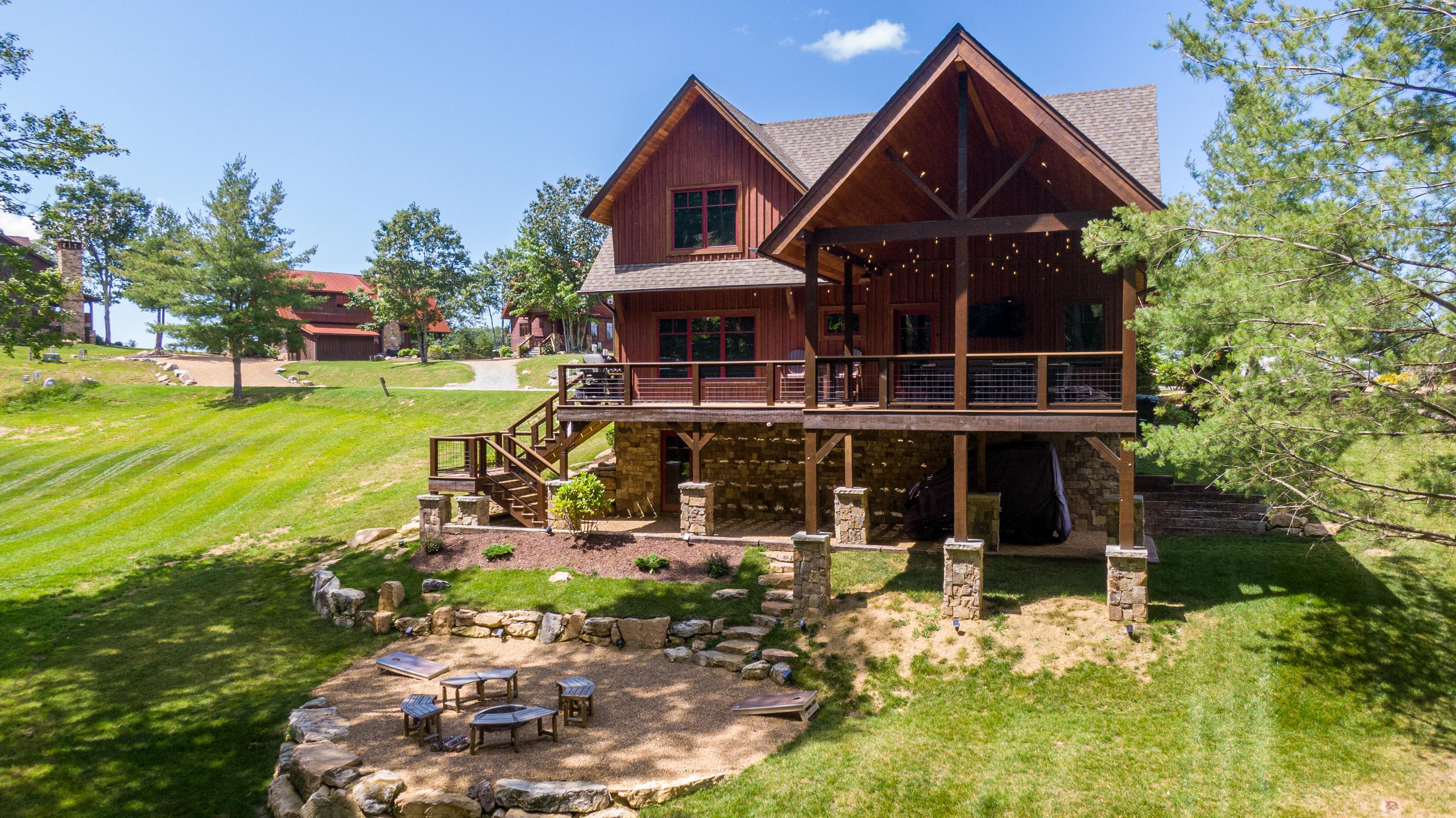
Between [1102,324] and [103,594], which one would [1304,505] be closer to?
[1102,324]

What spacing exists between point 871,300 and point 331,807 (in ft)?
46.1

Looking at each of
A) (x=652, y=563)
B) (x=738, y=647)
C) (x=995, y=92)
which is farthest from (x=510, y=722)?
(x=995, y=92)

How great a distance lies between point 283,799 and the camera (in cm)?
882

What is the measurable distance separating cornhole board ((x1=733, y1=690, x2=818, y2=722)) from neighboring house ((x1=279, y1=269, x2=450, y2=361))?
178 feet

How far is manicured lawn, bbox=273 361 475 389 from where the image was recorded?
39562mm

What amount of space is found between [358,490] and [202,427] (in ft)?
41.1

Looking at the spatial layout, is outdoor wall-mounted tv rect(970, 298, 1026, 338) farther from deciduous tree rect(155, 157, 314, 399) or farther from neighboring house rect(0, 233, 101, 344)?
neighboring house rect(0, 233, 101, 344)

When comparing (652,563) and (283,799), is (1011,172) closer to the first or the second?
(652,563)

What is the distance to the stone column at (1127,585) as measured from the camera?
11055 mm

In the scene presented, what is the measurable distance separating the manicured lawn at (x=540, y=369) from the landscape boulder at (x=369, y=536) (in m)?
16.6

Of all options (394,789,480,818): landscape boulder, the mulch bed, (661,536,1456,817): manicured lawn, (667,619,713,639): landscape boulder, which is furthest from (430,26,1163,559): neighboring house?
(394,789,480,818): landscape boulder

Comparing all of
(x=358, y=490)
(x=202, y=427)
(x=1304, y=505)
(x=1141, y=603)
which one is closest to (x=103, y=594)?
(x=358, y=490)

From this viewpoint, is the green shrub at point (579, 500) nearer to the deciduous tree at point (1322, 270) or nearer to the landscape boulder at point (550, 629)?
the landscape boulder at point (550, 629)

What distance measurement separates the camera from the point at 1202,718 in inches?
357
